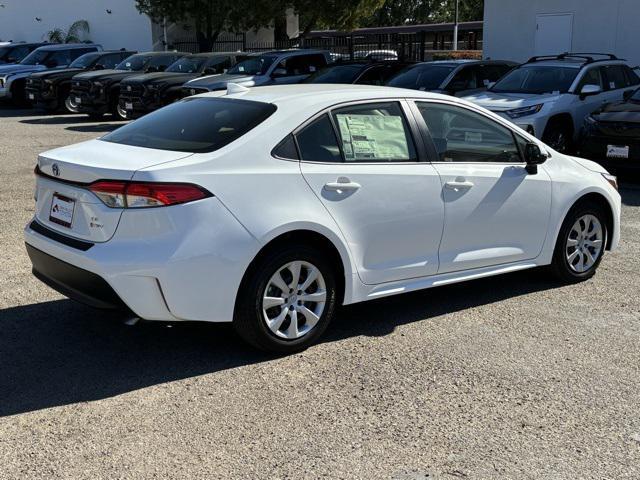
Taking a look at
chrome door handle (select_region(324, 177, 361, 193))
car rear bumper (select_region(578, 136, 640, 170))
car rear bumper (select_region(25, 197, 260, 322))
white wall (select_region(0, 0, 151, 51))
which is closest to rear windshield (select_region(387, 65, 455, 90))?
car rear bumper (select_region(578, 136, 640, 170))

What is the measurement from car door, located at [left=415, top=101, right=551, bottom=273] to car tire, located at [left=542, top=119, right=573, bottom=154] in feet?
21.9

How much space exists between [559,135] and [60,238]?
380 inches

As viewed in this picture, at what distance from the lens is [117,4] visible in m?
35.5

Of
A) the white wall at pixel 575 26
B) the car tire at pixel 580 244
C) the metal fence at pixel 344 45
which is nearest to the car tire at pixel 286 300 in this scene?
the car tire at pixel 580 244

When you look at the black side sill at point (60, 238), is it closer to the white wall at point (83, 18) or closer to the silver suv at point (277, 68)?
the silver suv at point (277, 68)

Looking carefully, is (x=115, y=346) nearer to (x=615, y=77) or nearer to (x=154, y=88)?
(x=615, y=77)

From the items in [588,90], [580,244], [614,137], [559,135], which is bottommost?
[580,244]

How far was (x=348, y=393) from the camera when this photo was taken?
4.28 meters

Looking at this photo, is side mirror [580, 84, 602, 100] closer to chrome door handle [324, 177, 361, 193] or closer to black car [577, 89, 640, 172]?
black car [577, 89, 640, 172]

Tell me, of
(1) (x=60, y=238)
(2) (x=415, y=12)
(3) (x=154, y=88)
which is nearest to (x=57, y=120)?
(3) (x=154, y=88)

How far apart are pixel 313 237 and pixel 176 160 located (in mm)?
942

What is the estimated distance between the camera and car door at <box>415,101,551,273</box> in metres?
5.31

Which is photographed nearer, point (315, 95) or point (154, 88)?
point (315, 95)

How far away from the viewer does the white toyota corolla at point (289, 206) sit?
4.23m
